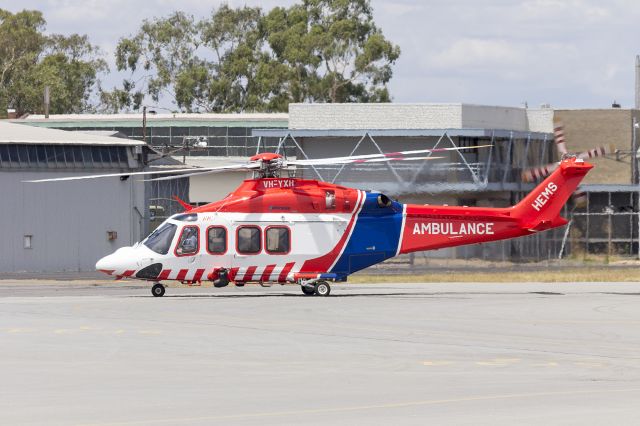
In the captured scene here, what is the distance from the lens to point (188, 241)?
3772cm

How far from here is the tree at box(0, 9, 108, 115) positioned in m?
123

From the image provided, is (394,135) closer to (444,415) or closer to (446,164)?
(446,164)

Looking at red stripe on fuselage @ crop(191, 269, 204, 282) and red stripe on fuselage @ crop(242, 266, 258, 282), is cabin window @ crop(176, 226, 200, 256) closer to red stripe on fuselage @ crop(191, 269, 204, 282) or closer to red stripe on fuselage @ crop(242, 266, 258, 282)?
red stripe on fuselage @ crop(191, 269, 204, 282)

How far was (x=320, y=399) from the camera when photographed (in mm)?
16156

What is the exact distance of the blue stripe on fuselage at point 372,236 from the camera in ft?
125

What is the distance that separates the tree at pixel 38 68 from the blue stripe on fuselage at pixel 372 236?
8774 centimetres

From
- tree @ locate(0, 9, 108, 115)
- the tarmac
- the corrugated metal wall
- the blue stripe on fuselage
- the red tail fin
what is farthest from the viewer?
tree @ locate(0, 9, 108, 115)

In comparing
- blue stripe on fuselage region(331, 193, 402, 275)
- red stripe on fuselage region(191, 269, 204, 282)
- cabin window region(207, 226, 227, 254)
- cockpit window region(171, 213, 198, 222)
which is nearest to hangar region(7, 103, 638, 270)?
cockpit window region(171, 213, 198, 222)

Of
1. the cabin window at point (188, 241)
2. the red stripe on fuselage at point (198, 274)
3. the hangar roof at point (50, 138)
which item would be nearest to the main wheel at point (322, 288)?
the red stripe on fuselage at point (198, 274)

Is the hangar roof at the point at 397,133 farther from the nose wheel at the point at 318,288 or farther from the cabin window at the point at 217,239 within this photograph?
the cabin window at the point at 217,239

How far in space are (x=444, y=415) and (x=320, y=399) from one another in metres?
1.90

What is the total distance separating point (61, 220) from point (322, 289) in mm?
22633

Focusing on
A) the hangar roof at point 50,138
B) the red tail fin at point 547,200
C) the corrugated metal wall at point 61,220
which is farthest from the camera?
the hangar roof at point 50,138

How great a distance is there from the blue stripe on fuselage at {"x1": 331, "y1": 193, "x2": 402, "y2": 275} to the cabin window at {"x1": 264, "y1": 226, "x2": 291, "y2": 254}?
1499 mm
